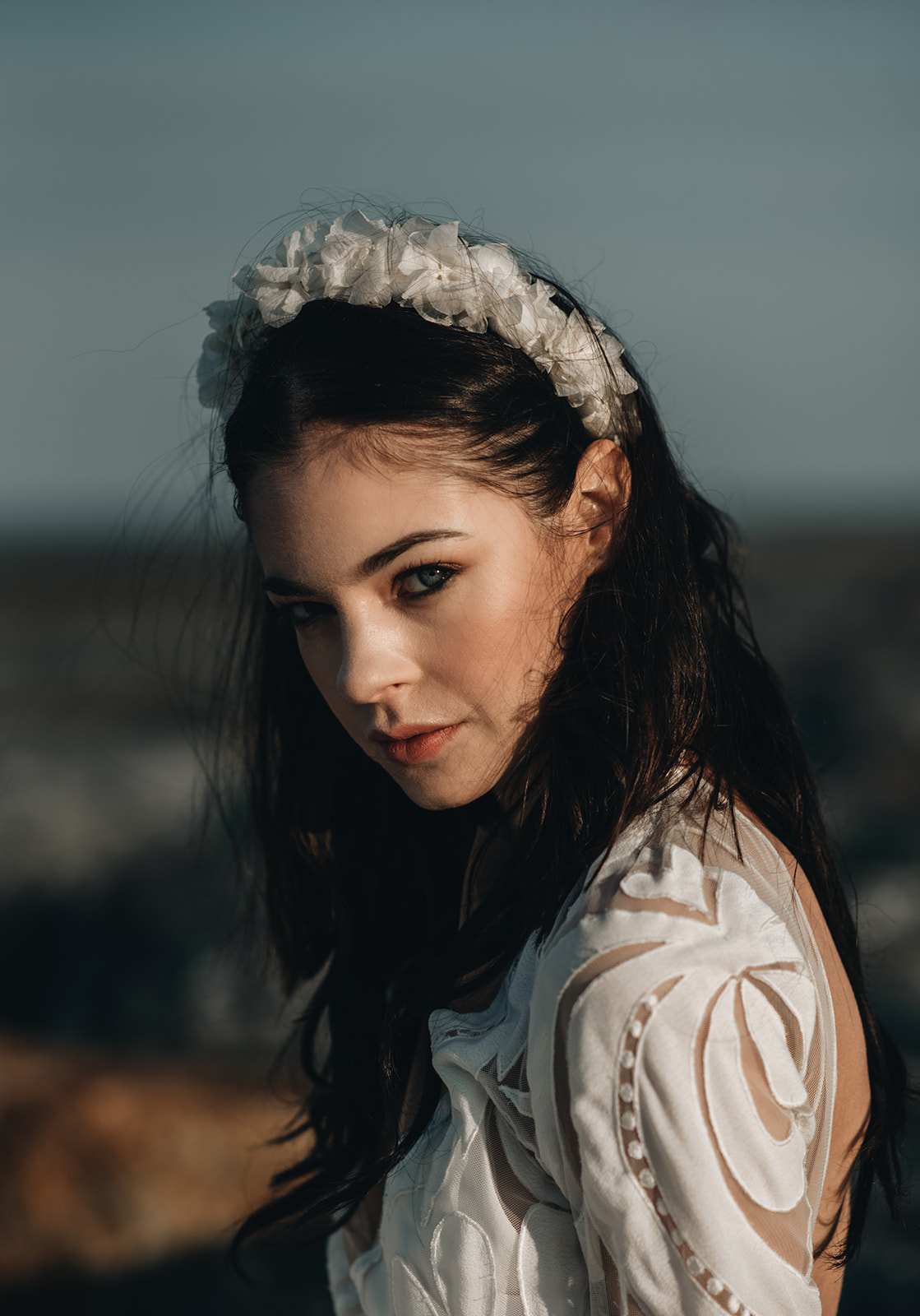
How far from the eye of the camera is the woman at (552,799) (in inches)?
46.4

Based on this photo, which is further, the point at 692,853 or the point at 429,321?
the point at 429,321

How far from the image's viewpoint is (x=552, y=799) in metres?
1.67

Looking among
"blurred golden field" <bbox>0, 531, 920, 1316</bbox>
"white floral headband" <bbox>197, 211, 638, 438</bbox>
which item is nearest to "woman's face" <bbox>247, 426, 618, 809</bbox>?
"white floral headband" <bbox>197, 211, 638, 438</bbox>

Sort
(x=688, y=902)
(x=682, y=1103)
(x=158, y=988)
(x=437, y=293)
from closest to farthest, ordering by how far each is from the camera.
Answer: (x=682, y=1103) < (x=688, y=902) < (x=437, y=293) < (x=158, y=988)

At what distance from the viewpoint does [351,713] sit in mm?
1683

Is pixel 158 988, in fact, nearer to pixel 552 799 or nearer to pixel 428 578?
pixel 552 799

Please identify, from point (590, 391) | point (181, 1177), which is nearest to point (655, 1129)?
point (590, 391)

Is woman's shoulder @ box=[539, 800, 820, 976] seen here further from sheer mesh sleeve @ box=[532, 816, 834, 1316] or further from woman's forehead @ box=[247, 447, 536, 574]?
woman's forehead @ box=[247, 447, 536, 574]

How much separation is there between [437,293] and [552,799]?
830mm

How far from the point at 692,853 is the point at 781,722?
0.61 metres

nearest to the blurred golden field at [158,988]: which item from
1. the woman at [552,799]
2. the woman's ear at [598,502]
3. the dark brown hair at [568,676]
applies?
the dark brown hair at [568,676]

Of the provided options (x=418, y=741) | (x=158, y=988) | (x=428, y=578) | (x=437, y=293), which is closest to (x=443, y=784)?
(x=418, y=741)

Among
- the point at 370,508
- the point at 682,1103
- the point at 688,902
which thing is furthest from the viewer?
the point at 370,508

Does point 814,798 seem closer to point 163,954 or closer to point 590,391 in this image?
point 590,391
